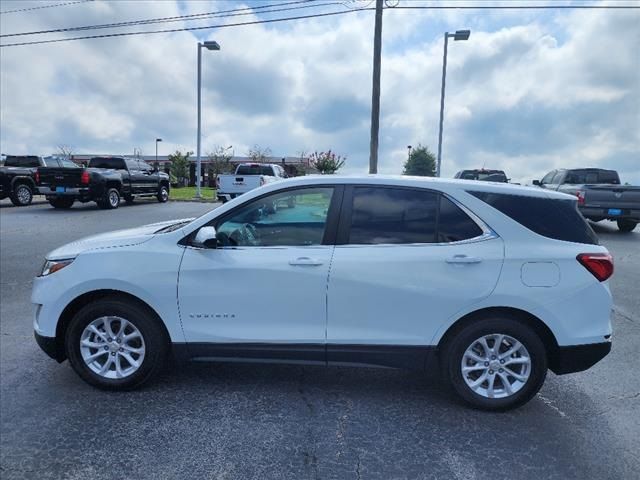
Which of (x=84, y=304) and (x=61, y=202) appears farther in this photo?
(x=61, y=202)

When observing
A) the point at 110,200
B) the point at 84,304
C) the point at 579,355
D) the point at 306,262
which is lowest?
the point at 579,355

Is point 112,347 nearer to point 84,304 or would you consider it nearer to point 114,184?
point 84,304

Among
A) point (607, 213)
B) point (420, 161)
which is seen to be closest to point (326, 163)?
point (420, 161)

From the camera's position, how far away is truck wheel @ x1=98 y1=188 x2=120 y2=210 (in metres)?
17.8

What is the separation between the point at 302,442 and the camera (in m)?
2.97

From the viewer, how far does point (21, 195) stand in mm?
18453

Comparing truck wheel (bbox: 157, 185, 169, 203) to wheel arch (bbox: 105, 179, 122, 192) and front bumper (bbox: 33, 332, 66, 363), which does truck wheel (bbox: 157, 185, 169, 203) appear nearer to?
wheel arch (bbox: 105, 179, 122, 192)

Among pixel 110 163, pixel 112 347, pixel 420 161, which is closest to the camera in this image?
pixel 112 347

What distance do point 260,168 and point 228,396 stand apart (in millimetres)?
19153

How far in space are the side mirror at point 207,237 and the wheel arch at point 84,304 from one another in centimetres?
66

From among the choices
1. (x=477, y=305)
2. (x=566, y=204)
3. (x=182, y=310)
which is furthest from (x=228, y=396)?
(x=566, y=204)

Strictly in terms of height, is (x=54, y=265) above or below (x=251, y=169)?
below

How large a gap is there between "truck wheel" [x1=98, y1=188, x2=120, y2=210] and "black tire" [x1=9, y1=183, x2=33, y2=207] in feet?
10.6

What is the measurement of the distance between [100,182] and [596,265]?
17.6 metres
